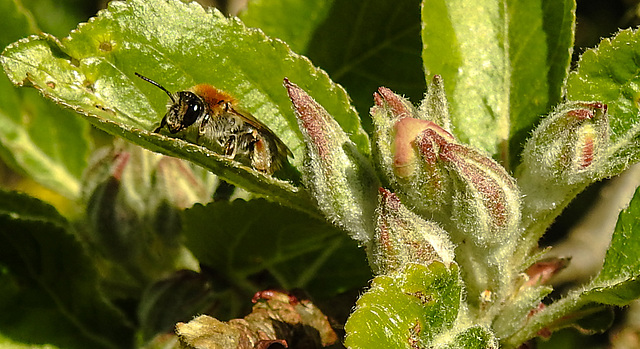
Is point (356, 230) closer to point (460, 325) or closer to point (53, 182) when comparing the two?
point (460, 325)

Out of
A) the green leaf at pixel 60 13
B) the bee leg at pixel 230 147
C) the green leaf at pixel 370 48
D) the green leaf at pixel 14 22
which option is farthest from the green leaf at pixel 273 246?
the green leaf at pixel 60 13

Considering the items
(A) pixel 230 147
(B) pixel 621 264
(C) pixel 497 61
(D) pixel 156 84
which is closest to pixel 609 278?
(B) pixel 621 264

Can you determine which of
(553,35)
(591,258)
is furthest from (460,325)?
(591,258)

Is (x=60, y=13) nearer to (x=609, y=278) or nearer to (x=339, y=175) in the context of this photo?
(x=339, y=175)

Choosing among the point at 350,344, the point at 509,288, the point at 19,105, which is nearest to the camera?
the point at 350,344

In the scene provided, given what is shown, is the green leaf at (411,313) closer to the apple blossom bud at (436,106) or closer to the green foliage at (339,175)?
the green foliage at (339,175)

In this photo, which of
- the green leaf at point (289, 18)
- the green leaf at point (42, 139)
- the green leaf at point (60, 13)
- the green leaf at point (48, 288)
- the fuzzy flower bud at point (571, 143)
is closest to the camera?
the fuzzy flower bud at point (571, 143)

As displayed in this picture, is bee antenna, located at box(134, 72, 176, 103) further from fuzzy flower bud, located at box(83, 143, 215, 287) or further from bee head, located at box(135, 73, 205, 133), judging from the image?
fuzzy flower bud, located at box(83, 143, 215, 287)

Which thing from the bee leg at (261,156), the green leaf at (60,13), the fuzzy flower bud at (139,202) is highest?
the green leaf at (60,13)
